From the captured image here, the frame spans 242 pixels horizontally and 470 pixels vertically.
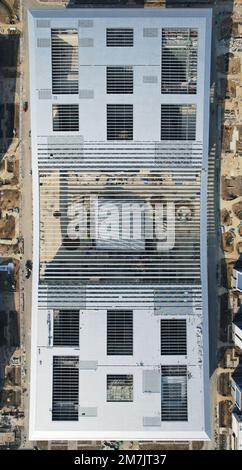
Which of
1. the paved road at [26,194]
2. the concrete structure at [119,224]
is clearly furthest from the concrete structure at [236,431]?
the paved road at [26,194]

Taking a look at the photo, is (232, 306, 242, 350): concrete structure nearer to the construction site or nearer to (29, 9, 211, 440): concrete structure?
the construction site

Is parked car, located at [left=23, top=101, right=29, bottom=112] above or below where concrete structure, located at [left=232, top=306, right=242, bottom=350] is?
above

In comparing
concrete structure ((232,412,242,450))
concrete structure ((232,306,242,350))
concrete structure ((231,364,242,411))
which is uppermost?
concrete structure ((232,306,242,350))

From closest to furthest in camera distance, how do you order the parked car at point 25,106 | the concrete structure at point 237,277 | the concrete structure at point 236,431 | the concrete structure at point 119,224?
the concrete structure at point 119,224
the concrete structure at point 236,431
the concrete structure at point 237,277
the parked car at point 25,106

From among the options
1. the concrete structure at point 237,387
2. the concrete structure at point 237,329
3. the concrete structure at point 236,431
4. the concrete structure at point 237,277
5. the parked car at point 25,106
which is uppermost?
the parked car at point 25,106

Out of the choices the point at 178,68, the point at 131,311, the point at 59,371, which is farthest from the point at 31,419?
the point at 178,68

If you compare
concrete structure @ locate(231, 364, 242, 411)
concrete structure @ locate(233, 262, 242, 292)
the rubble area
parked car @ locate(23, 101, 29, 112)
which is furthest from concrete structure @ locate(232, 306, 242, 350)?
parked car @ locate(23, 101, 29, 112)

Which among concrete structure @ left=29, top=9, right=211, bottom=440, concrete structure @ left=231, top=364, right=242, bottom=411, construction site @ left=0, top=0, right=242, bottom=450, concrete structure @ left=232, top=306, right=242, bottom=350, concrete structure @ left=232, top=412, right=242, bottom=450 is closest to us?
concrete structure @ left=29, top=9, right=211, bottom=440

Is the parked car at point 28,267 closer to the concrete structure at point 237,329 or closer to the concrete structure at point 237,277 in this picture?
the concrete structure at point 237,277
